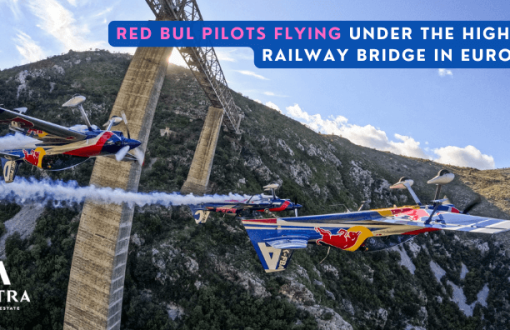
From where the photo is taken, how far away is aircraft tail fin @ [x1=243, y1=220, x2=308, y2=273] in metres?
13.9

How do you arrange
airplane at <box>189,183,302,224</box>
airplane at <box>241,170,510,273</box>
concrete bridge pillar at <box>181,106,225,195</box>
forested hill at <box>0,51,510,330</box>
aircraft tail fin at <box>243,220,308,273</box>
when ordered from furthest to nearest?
concrete bridge pillar at <box>181,106,225,195</box>, forested hill at <box>0,51,510,330</box>, airplane at <box>189,183,302,224</box>, aircraft tail fin at <box>243,220,308,273</box>, airplane at <box>241,170,510,273</box>

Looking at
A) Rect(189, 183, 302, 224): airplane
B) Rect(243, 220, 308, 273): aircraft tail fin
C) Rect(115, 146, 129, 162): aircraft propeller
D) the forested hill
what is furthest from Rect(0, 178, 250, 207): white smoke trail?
the forested hill

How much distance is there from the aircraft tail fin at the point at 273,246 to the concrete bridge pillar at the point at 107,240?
1037 centimetres

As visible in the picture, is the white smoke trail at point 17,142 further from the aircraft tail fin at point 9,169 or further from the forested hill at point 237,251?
the forested hill at point 237,251

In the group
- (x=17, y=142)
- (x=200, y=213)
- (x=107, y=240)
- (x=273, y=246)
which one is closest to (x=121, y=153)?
(x=17, y=142)

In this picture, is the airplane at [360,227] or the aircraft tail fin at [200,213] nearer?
the airplane at [360,227]

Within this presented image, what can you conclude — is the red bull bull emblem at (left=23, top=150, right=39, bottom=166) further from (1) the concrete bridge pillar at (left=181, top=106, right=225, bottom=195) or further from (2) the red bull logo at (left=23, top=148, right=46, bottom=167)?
(1) the concrete bridge pillar at (left=181, top=106, right=225, bottom=195)

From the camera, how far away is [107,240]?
713 inches

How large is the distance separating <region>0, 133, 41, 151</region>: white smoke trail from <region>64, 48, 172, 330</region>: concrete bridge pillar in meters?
5.91

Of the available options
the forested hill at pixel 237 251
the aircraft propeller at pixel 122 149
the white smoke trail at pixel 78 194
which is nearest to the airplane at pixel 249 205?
the white smoke trail at pixel 78 194

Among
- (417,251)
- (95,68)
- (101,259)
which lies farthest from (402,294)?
(95,68)

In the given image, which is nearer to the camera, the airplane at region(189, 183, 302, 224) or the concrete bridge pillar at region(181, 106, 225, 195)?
the airplane at region(189, 183, 302, 224)

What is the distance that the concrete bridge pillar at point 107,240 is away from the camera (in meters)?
18.1

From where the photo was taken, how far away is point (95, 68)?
61.4 meters
